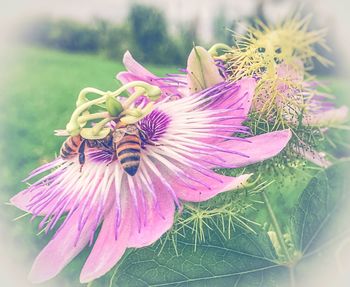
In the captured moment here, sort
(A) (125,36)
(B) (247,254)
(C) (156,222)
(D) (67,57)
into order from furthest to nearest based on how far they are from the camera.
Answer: (D) (67,57), (A) (125,36), (B) (247,254), (C) (156,222)

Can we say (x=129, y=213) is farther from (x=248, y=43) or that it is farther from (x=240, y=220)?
(x=248, y=43)

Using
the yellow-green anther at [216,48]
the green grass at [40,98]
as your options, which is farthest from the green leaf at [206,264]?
the green grass at [40,98]

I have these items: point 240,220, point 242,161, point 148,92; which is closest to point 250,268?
point 240,220

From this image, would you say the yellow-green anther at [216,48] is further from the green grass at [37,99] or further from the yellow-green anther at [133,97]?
the green grass at [37,99]

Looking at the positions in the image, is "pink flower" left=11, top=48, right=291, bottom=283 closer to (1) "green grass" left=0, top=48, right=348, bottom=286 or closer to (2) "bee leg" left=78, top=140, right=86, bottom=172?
(2) "bee leg" left=78, top=140, right=86, bottom=172

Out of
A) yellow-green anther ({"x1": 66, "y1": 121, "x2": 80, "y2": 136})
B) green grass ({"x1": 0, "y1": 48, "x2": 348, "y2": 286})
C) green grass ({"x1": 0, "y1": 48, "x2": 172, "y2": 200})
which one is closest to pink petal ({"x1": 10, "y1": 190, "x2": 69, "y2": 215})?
yellow-green anther ({"x1": 66, "y1": 121, "x2": 80, "y2": 136})

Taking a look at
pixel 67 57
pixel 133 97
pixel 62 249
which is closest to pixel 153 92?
pixel 133 97

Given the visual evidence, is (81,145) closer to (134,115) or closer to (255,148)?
(134,115)
